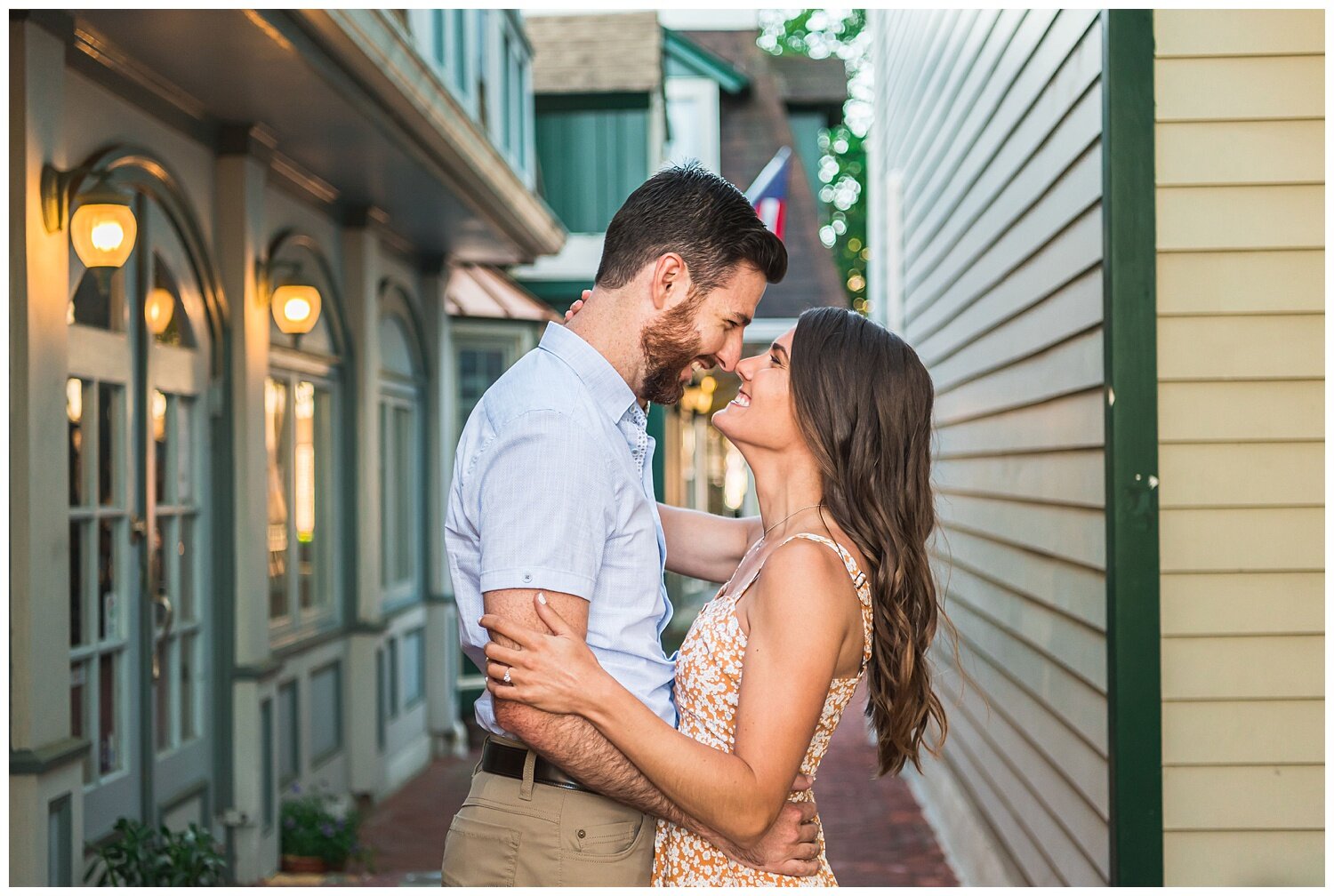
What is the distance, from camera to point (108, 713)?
4.69 m

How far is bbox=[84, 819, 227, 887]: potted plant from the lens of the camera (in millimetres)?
4371

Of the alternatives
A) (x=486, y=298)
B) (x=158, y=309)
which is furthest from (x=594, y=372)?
(x=486, y=298)

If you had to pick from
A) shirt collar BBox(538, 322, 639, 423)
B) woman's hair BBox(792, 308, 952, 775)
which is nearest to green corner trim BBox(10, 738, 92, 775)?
shirt collar BBox(538, 322, 639, 423)

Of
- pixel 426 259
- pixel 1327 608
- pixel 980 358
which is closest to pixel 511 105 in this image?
pixel 426 259

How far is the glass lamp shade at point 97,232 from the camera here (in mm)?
4043

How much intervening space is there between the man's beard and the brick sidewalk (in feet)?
11.5

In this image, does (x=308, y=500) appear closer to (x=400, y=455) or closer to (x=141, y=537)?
(x=400, y=455)

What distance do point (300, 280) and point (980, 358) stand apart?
3.33 metres

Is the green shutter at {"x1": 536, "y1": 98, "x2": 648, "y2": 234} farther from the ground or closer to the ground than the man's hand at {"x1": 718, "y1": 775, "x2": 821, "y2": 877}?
farther from the ground

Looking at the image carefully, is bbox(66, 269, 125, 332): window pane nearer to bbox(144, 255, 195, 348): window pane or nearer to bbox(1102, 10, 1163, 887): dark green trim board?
bbox(144, 255, 195, 348): window pane

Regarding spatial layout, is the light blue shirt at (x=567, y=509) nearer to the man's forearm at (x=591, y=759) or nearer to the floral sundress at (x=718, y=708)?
the floral sundress at (x=718, y=708)

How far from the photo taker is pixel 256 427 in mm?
5812

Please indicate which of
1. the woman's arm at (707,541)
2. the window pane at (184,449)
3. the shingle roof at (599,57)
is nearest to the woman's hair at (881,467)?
the woman's arm at (707,541)

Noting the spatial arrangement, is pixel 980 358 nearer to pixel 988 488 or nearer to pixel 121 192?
pixel 988 488
